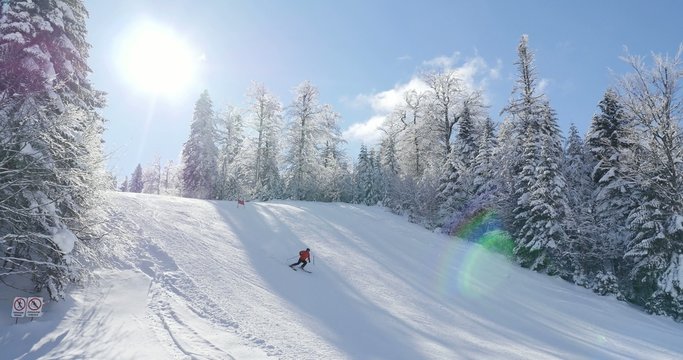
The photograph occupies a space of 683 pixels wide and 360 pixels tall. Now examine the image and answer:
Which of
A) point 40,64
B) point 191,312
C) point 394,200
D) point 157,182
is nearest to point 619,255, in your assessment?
point 394,200

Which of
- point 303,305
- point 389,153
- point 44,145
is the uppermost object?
point 389,153

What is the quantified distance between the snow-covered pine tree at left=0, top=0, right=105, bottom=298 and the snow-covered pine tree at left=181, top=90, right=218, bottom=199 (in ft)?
94.4

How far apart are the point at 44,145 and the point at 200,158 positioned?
3515 centimetres

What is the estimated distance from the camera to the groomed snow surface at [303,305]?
31.0 ft

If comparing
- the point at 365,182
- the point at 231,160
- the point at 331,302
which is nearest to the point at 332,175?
the point at 365,182

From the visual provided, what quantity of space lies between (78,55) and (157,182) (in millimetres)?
82144

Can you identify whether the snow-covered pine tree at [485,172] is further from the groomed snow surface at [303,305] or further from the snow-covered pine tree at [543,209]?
the groomed snow surface at [303,305]

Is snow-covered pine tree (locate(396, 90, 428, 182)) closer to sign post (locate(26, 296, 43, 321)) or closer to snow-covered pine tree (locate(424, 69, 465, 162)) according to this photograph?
snow-covered pine tree (locate(424, 69, 465, 162))

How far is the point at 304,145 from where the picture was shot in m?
41.3

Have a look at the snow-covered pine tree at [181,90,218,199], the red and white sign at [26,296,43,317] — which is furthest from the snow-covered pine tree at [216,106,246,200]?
the red and white sign at [26,296,43,317]

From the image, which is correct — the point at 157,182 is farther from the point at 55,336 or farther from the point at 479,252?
the point at 55,336

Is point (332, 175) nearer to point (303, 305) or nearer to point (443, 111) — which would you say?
point (443, 111)

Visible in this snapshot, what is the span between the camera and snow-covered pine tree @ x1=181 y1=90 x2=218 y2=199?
44.2 metres

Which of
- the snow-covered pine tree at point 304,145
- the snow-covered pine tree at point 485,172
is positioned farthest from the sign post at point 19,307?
the snow-covered pine tree at point 304,145
